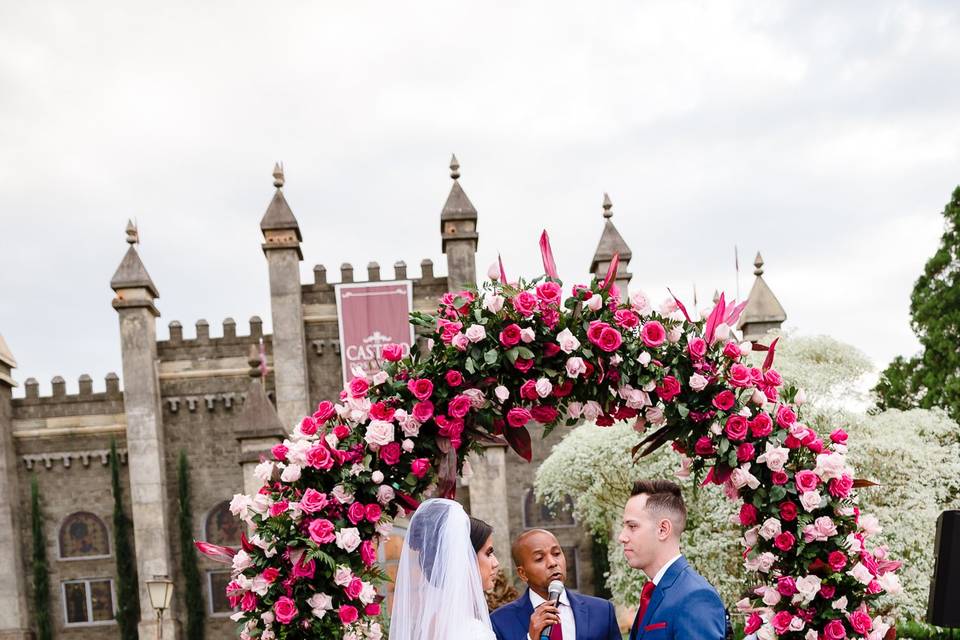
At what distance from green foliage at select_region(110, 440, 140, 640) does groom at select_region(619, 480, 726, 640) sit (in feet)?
88.2

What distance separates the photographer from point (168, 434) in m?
30.5

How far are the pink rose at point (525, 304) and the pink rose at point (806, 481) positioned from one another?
191cm

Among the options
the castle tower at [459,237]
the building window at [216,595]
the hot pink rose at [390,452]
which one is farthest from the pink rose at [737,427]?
the building window at [216,595]

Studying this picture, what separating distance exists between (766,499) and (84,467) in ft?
91.3

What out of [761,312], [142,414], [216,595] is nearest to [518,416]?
[761,312]

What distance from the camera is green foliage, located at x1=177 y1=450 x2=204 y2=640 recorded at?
29.4 meters

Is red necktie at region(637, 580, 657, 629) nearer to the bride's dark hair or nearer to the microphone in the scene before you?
the microphone

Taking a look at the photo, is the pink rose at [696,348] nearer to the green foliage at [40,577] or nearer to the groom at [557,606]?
the groom at [557,606]

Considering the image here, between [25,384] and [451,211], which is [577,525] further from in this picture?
[25,384]

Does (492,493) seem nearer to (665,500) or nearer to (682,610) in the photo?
(665,500)

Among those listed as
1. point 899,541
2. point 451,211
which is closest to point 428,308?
point 451,211

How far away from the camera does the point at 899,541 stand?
746 inches

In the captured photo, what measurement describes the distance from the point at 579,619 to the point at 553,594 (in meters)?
0.49

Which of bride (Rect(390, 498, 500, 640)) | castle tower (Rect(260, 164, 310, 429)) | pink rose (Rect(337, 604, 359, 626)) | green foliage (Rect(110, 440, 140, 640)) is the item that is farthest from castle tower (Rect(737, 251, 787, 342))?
bride (Rect(390, 498, 500, 640))
